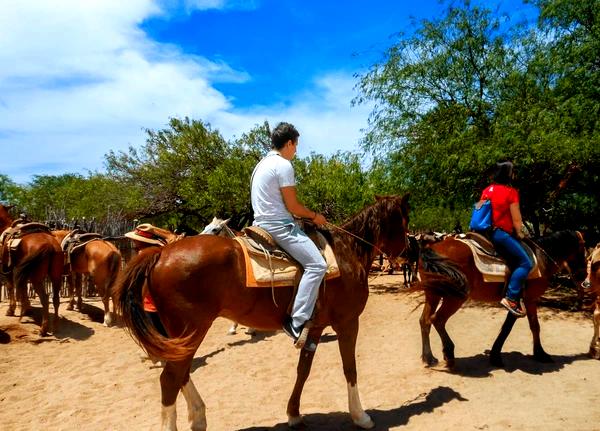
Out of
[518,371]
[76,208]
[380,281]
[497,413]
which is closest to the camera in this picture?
[497,413]

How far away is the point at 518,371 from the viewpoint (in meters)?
5.93

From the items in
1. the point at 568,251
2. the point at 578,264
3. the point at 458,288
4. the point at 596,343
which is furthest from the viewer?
the point at 578,264

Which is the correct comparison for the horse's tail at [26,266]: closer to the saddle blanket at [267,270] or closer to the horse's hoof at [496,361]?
the saddle blanket at [267,270]

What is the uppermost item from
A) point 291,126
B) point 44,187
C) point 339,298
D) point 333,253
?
point 44,187

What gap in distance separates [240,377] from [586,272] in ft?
18.7

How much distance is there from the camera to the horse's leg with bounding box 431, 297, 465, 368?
6004 millimetres

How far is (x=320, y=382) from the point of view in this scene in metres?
5.76

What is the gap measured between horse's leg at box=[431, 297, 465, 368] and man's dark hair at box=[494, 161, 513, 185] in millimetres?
1752

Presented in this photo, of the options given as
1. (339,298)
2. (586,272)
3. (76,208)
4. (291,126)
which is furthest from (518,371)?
(76,208)

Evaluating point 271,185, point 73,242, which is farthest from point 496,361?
point 73,242

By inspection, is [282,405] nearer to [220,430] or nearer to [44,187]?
[220,430]

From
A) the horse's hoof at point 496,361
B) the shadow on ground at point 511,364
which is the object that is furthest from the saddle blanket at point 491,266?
the shadow on ground at point 511,364

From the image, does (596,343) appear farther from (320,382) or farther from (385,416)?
(320,382)

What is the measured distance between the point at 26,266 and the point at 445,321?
7837mm
